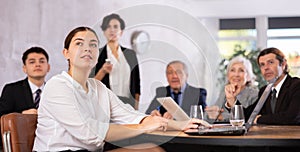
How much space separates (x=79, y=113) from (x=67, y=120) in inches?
2.7

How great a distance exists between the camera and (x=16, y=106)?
4.14m

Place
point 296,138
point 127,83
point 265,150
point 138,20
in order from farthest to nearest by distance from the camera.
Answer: point 138,20 → point 127,83 → point 265,150 → point 296,138

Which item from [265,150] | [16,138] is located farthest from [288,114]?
[16,138]

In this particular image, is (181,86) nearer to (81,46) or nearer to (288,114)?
(288,114)

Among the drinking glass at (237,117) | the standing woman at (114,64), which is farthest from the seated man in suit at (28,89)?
the drinking glass at (237,117)

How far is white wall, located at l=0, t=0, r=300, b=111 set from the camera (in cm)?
554

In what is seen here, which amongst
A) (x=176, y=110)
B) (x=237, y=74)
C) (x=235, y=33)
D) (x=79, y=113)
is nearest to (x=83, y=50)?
(x=79, y=113)

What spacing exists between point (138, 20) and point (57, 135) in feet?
15.0

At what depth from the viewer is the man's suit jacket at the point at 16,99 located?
4.12 m

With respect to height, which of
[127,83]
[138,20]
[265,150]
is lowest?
[265,150]

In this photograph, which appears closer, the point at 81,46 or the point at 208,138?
the point at 208,138

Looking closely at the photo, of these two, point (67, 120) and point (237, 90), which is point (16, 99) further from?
point (67, 120)

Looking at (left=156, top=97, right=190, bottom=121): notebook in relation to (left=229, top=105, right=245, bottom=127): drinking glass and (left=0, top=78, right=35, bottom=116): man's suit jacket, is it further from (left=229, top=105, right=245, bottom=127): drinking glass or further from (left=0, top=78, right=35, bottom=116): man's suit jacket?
(left=0, top=78, right=35, bottom=116): man's suit jacket

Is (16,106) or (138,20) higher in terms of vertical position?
(138,20)
